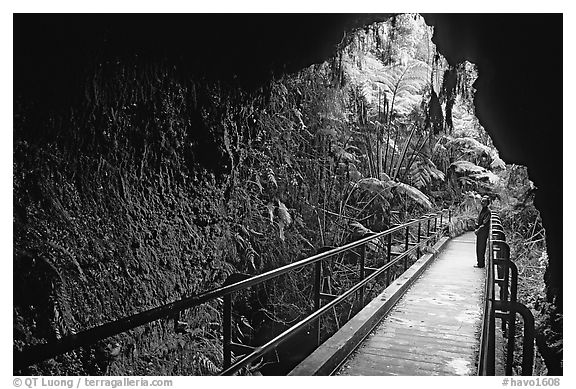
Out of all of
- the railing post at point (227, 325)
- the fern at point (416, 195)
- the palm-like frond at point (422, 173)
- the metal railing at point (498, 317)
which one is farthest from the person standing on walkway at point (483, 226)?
the railing post at point (227, 325)

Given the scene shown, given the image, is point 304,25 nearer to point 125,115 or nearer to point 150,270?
point 125,115

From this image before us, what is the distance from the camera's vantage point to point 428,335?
143 inches

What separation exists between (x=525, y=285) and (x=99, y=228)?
21.3ft

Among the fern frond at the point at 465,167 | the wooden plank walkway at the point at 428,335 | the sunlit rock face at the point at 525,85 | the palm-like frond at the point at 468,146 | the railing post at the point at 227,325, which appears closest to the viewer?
the railing post at the point at 227,325

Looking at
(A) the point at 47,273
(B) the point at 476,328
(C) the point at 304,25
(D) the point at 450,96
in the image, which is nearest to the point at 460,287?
(B) the point at 476,328

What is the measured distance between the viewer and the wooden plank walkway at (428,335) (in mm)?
3016

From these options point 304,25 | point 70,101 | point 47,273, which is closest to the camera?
point 47,273

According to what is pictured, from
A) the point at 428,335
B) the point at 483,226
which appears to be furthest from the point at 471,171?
the point at 428,335

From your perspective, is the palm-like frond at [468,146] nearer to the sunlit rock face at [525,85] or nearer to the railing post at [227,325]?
the sunlit rock face at [525,85]

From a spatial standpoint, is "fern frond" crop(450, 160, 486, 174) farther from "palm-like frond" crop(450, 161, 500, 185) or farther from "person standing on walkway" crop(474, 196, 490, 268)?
"person standing on walkway" crop(474, 196, 490, 268)

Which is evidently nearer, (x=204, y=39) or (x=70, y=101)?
(x=70, y=101)

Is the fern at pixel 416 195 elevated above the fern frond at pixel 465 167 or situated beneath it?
situated beneath

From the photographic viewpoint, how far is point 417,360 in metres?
3.11

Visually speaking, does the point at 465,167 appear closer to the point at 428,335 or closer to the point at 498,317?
the point at 428,335
